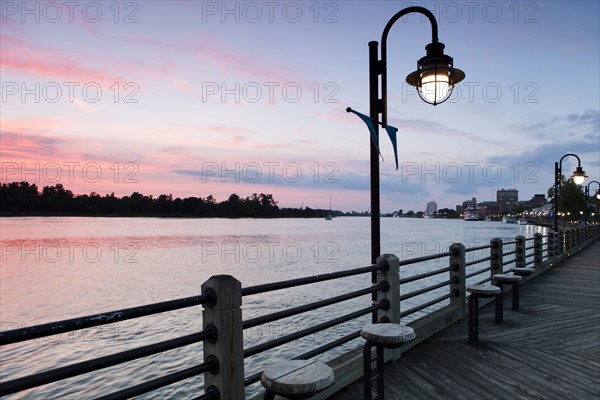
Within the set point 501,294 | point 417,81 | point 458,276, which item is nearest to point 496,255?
point 458,276

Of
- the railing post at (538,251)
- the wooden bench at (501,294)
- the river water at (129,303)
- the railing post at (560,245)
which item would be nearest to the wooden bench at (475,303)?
the wooden bench at (501,294)

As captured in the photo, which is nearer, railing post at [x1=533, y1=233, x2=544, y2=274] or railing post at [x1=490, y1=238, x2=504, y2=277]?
railing post at [x1=490, y1=238, x2=504, y2=277]

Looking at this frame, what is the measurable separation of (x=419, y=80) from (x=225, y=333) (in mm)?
4686

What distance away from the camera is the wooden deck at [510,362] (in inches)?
192

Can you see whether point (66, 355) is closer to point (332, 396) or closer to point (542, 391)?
point (332, 396)

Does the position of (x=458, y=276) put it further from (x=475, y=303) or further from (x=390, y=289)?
(x=390, y=289)

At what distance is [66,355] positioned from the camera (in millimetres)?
14641

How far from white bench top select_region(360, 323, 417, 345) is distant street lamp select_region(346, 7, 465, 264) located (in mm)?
1791

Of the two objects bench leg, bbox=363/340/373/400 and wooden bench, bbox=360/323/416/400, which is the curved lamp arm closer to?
wooden bench, bbox=360/323/416/400

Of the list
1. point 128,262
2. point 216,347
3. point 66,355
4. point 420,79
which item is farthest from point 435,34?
point 128,262

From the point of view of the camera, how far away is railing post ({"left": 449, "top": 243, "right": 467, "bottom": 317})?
323 inches

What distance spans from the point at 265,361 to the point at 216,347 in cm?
1040

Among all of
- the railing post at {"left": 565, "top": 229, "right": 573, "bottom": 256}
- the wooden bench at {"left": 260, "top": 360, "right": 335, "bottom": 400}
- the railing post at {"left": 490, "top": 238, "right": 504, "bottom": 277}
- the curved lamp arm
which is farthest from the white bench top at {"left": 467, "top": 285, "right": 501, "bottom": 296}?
the railing post at {"left": 565, "top": 229, "right": 573, "bottom": 256}

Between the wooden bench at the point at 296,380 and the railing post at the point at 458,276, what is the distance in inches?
230
